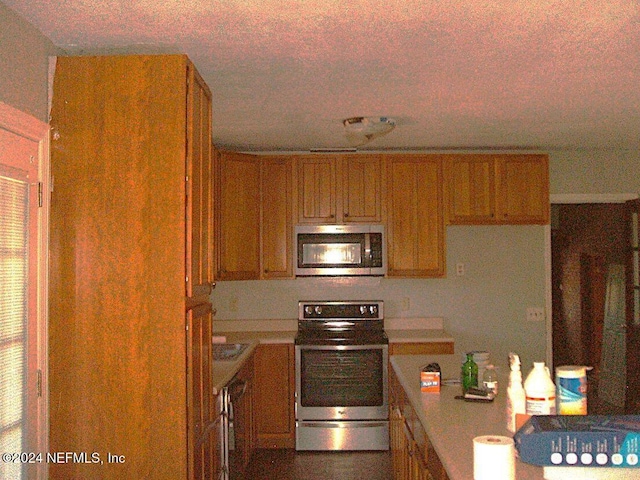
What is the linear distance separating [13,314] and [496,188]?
13.3 ft

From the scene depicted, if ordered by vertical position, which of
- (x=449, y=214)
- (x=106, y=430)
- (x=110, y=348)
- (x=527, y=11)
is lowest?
(x=106, y=430)

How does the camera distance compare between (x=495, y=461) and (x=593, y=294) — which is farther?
(x=593, y=294)

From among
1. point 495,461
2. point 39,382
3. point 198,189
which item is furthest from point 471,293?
point 495,461

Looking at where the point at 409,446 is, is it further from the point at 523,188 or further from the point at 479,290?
the point at 523,188

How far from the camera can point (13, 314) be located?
256 cm

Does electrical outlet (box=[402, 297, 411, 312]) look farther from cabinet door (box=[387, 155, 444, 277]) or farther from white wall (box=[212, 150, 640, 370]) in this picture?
cabinet door (box=[387, 155, 444, 277])

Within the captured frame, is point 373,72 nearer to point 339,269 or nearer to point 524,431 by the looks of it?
point 524,431

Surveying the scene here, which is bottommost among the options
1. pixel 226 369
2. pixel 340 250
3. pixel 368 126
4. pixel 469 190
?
pixel 226 369

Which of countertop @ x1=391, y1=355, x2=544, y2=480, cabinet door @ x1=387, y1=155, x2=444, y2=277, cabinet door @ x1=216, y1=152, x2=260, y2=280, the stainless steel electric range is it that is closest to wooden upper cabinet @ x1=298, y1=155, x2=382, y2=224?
cabinet door @ x1=387, y1=155, x2=444, y2=277

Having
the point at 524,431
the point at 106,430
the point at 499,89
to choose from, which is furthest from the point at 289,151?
the point at 524,431

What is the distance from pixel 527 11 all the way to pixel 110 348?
6.62 feet

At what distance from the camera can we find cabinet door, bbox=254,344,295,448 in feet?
17.9

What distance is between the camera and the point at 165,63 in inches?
108

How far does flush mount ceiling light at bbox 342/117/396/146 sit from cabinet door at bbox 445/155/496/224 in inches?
42.6
